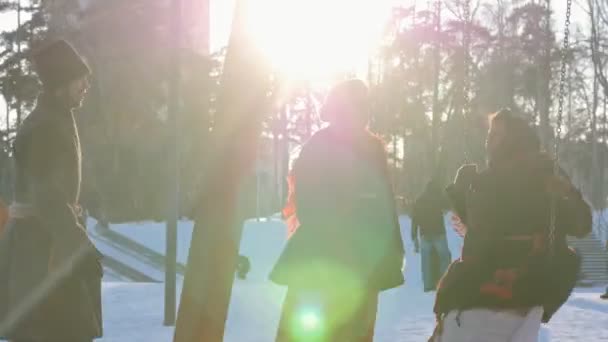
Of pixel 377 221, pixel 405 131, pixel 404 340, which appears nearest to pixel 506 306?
pixel 377 221

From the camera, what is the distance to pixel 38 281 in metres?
4.53

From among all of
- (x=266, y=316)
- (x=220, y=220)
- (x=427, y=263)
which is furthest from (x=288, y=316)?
(x=427, y=263)

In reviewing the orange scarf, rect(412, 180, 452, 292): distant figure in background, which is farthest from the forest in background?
the orange scarf

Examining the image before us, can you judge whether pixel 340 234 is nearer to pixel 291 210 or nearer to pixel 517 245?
pixel 291 210

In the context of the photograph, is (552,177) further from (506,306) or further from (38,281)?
(38,281)

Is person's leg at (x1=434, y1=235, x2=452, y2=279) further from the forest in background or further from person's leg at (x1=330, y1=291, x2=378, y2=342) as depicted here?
the forest in background

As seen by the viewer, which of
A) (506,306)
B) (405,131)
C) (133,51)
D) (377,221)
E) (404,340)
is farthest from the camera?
(405,131)

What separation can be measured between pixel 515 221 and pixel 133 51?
113ft

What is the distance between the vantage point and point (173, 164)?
10.6m

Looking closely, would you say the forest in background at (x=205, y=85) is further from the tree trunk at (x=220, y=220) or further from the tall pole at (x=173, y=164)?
the tree trunk at (x=220, y=220)

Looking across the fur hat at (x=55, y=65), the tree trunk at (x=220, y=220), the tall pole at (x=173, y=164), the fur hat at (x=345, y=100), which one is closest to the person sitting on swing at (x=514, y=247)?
the fur hat at (x=345, y=100)

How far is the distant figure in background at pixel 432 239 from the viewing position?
1577 cm

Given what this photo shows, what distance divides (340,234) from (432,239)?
1023 cm

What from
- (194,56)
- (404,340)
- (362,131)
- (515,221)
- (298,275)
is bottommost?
(404,340)
